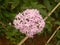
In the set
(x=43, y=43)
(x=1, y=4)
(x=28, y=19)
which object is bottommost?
(x=43, y=43)

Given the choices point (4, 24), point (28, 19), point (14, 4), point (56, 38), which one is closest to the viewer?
point (28, 19)

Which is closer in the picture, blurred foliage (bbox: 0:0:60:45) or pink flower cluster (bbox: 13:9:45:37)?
pink flower cluster (bbox: 13:9:45:37)

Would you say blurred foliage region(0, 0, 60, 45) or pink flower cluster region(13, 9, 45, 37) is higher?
pink flower cluster region(13, 9, 45, 37)

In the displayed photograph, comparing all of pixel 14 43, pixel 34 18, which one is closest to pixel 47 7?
pixel 14 43

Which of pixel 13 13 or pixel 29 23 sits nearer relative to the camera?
pixel 29 23

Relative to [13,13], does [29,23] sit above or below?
above

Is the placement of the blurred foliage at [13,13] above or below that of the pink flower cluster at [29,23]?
below

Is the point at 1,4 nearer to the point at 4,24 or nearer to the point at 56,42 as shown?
the point at 4,24

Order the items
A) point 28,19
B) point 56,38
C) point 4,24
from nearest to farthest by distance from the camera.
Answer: point 28,19
point 4,24
point 56,38

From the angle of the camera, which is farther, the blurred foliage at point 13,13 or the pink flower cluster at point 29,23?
the blurred foliage at point 13,13

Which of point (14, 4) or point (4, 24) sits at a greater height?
point (14, 4)

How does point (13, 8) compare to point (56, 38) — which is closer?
point (13, 8)
